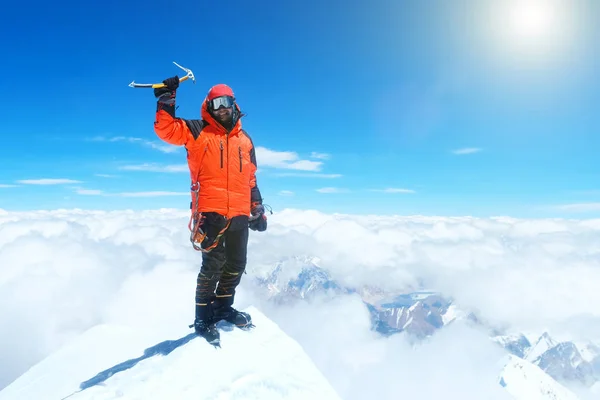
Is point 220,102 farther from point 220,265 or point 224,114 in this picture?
point 220,265

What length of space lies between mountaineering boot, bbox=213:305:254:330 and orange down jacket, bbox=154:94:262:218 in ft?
8.47

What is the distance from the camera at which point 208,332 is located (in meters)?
6.69

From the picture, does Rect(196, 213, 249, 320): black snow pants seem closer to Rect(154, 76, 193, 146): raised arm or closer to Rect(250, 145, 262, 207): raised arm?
Rect(250, 145, 262, 207): raised arm

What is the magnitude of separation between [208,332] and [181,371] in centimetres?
141

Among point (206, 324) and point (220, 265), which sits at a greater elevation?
point (220, 265)

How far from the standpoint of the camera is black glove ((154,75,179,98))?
588cm

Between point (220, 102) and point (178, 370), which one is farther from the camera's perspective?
point (220, 102)

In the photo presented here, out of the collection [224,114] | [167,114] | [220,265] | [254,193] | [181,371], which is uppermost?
[224,114]

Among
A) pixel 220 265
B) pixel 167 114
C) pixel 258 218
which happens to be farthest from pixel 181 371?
pixel 167 114

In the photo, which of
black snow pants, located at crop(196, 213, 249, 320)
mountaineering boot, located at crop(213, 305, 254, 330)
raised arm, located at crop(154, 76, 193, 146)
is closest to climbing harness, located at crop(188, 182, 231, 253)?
black snow pants, located at crop(196, 213, 249, 320)

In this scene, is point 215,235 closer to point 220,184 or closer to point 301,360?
point 220,184

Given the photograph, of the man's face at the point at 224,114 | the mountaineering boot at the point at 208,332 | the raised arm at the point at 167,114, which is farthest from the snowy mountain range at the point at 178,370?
the man's face at the point at 224,114

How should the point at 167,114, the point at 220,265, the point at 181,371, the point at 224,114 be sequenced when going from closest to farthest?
the point at 181,371, the point at 167,114, the point at 224,114, the point at 220,265

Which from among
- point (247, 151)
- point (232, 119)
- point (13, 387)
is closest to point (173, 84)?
point (232, 119)
